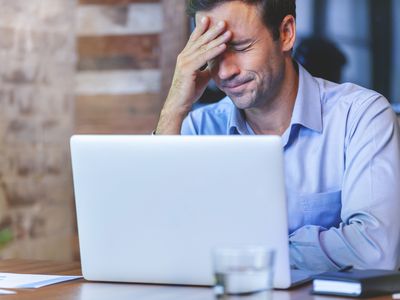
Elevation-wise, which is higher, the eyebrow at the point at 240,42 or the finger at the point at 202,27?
the finger at the point at 202,27

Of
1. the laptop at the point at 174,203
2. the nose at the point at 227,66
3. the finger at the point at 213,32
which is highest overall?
the finger at the point at 213,32

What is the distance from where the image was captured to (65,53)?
3.68 m

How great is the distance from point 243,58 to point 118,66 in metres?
1.62

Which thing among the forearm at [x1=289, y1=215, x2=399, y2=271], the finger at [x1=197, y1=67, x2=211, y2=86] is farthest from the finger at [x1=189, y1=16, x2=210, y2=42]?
the forearm at [x1=289, y1=215, x2=399, y2=271]

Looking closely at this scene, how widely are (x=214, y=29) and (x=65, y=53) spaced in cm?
173

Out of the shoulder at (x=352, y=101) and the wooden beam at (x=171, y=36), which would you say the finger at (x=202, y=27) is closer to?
the shoulder at (x=352, y=101)

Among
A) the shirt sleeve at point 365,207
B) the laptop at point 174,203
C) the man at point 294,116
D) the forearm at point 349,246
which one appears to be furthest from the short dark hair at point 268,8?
the laptop at point 174,203

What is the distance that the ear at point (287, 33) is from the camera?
220 centimetres

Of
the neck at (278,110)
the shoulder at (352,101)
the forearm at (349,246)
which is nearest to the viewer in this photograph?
the forearm at (349,246)

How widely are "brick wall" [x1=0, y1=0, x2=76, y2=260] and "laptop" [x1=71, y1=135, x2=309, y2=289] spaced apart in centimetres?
207

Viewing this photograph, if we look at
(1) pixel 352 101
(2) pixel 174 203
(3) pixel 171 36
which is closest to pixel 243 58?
(1) pixel 352 101

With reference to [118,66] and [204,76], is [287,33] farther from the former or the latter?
[118,66]

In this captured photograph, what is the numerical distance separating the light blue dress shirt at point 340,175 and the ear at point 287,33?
75 millimetres

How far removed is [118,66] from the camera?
3.63 metres
